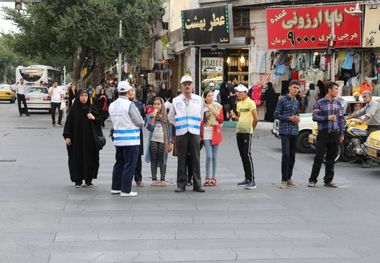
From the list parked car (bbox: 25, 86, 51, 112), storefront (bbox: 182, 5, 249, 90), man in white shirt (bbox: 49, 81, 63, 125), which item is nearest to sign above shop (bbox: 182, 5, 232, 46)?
storefront (bbox: 182, 5, 249, 90)

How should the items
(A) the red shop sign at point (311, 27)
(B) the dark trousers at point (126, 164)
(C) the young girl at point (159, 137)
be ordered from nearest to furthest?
(B) the dark trousers at point (126, 164) < (C) the young girl at point (159, 137) < (A) the red shop sign at point (311, 27)

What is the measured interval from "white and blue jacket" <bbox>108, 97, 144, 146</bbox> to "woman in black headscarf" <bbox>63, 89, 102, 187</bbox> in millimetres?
832

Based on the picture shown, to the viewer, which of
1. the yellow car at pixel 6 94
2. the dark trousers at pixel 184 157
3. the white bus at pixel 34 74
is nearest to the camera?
the dark trousers at pixel 184 157

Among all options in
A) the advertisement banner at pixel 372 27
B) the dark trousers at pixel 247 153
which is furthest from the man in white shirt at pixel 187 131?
the advertisement banner at pixel 372 27

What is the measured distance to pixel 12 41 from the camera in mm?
38719

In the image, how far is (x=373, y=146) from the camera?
13.1 meters

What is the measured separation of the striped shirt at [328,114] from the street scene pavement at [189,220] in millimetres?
1105

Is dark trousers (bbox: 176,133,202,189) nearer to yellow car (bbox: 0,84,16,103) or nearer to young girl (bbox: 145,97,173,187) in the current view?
young girl (bbox: 145,97,173,187)

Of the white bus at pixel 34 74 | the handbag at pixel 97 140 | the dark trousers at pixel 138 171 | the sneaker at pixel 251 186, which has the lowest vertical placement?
the sneaker at pixel 251 186

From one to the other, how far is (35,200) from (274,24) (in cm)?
1681

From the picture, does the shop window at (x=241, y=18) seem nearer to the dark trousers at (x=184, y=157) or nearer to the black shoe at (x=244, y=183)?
the black shoe at (x=244, y=183)

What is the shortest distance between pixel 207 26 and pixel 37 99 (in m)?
11.2

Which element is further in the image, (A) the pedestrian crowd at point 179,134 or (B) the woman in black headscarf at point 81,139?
(B) the woman in black headscarf at point 81,139

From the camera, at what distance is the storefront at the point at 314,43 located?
23.5 metres
